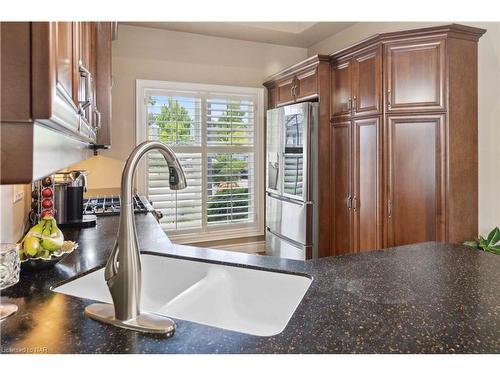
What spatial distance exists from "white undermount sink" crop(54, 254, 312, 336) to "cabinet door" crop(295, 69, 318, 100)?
2.54m

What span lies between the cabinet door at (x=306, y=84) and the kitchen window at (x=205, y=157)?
2.53 feet

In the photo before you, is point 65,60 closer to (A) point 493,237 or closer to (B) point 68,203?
(B) point 68,203

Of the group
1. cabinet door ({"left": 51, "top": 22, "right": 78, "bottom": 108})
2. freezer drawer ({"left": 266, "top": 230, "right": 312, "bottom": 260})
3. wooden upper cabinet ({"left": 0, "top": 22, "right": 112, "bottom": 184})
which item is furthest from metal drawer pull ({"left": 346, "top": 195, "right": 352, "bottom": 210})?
wooden upper cabinet ({"left": 0, "top": 22, "right": 112, "bottom": 184})

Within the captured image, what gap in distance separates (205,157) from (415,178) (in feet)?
7.62

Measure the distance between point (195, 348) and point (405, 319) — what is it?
1.66ft

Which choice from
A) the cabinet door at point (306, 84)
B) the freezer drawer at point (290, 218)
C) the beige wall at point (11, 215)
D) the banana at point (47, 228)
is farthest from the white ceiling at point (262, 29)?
the banana at point (47, 228)

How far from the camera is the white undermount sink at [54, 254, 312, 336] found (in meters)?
1.20

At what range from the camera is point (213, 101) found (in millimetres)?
4090

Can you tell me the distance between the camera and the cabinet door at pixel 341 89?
3.14 metres

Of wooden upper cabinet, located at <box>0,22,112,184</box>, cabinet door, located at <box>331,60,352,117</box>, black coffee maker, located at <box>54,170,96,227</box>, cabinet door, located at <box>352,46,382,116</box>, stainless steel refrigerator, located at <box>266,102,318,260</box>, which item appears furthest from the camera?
stainless steel refrigerator, located at <box>266,102,318,260</box>

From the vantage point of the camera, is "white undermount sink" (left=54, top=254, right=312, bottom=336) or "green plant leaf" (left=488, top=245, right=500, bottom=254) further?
"green plant leaf" (left=488, top=245, right=500, bottom=254)

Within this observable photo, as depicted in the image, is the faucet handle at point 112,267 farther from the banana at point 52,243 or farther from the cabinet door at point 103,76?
the cabinet door at point 103,76

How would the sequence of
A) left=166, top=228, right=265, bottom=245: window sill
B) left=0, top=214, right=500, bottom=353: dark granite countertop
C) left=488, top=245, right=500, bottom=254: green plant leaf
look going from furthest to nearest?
left=166, top=228, right=265, bottom=245: window sill → left=488, top=245, right=500, bottom=254: green plant leaf → left=0, top=214, right=500, bottom=353: dark granite countertop

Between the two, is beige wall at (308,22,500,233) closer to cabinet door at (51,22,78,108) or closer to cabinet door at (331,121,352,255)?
cabinet door at (331,121,352,255)
